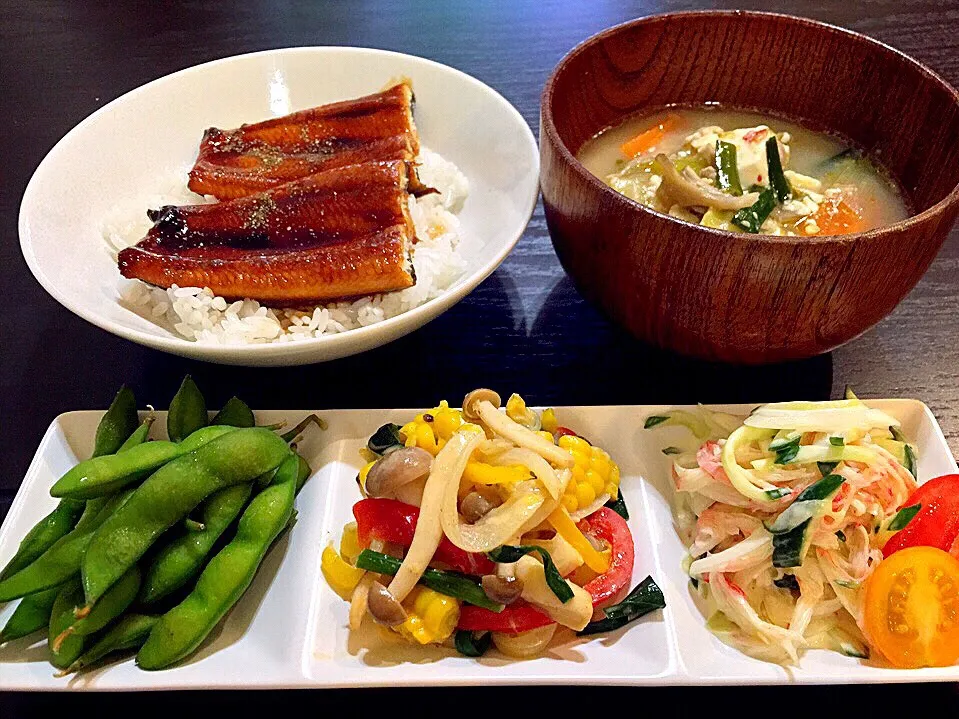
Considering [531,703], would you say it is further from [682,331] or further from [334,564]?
[682,331]

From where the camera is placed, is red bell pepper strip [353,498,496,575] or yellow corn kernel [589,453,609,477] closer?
red bell pepper strip [353,498,496,575]

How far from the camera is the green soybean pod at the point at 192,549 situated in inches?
46.6

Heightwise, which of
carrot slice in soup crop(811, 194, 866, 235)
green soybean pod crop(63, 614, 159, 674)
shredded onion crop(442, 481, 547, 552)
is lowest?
green soybean pod crop(63, 614, 159, 674)

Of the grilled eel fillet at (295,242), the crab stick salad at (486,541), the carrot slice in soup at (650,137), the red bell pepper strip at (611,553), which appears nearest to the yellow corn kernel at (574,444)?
the crab stick salad at (486,541)

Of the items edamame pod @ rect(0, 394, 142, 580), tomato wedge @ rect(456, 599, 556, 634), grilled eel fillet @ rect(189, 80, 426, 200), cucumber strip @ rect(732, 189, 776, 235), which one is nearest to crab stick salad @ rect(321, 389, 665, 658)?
tomato wedge @ rect(456, 599, 556, 634)

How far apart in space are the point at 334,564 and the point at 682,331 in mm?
717

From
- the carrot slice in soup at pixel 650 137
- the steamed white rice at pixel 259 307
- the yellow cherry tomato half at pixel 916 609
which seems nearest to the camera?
the yellow cherry tomato half at pixel 916 609

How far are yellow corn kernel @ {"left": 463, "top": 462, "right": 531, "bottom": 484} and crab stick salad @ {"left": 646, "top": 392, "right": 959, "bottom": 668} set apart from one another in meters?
0.30

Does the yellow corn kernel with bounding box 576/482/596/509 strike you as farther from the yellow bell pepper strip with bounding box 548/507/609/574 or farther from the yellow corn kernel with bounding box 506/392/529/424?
the yellow corn kernel with bounding box 506/392/529/424

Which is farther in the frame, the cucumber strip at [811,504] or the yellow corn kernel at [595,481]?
the yellow corn kernel at [595,481]

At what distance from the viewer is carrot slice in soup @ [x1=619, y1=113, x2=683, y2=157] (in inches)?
65.5

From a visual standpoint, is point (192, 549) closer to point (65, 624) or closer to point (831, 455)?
point (65, 624)

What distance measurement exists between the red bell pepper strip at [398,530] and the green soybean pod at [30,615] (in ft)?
1.56

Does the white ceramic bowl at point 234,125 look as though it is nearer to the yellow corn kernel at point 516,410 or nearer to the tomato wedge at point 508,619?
the yellow corn kernel at point 516,410
